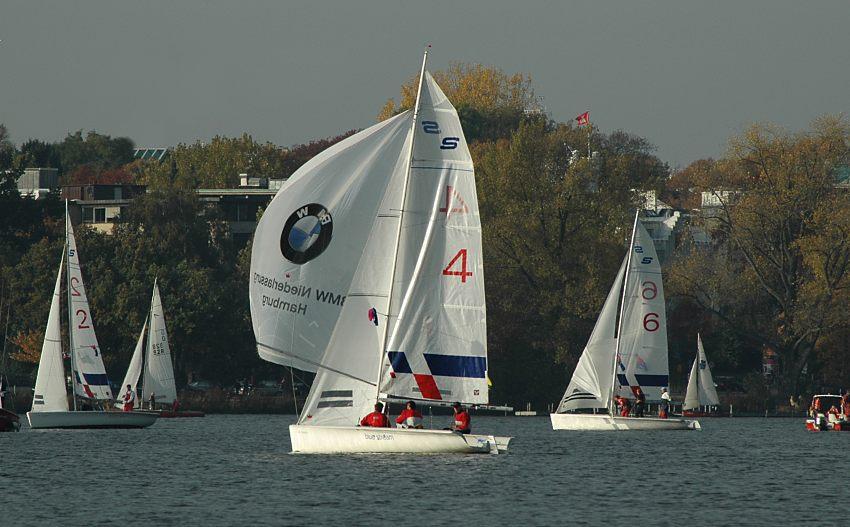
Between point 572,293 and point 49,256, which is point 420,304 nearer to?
point 572,293

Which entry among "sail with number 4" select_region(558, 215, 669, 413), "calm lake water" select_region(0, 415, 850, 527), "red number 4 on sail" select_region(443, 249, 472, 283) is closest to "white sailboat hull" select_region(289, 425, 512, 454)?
"calm lake water" select_region(0, 415, 850, 527)

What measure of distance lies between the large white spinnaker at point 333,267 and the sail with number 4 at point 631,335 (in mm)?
29817

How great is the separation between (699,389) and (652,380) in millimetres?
22316

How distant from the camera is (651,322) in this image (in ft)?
246

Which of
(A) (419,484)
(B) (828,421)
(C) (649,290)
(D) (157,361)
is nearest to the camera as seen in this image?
(A) (419,484)

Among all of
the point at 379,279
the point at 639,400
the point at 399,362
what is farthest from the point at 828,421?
the point at 379,279

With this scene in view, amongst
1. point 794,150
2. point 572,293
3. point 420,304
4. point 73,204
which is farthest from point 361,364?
point 73,204

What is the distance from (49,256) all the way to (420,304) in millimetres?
56226

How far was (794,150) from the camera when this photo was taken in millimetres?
96688

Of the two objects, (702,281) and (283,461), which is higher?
(702,281)

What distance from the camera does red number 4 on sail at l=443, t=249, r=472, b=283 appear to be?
152 ft

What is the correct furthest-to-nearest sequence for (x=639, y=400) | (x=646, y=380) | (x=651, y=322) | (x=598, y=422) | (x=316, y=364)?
(x=646, y=380), (x=651, y=322), (x=639, y=400), (x=598, y=422), (x=316, y=364)

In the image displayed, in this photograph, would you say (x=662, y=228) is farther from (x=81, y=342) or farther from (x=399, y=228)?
(x=399, y=228)

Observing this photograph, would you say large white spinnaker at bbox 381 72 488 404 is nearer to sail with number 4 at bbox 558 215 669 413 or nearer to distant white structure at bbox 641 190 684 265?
sail with number 4 at bbox 558 215 669 413
